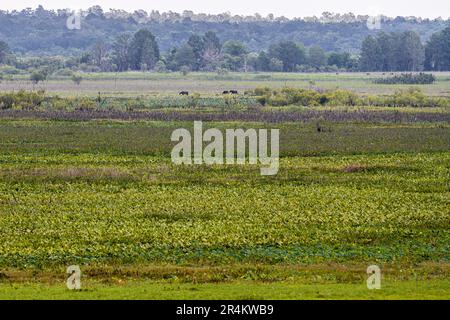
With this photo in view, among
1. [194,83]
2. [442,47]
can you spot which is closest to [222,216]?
[194,83]

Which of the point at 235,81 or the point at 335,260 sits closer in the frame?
the point at 335,260

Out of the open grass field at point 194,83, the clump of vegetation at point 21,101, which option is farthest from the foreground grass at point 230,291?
the open grass field at point 194,83

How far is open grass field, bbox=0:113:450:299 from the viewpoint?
1012 inches

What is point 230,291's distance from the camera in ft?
76.5

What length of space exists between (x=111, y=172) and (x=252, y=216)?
46.8ft

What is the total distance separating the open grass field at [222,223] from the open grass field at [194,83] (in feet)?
264

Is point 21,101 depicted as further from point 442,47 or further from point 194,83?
point 442,47

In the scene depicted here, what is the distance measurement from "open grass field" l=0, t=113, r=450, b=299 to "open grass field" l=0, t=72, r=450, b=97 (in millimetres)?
80500

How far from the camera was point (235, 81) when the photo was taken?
17838 centimetres

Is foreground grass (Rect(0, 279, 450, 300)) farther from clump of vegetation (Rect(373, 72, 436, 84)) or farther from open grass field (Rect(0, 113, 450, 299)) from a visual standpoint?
clump of vegetation (Rect(373, 72, 436, 84))

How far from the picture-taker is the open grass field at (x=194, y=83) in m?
146

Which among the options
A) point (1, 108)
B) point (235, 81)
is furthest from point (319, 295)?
point (235, 81)

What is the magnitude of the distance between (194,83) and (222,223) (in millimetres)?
139435
